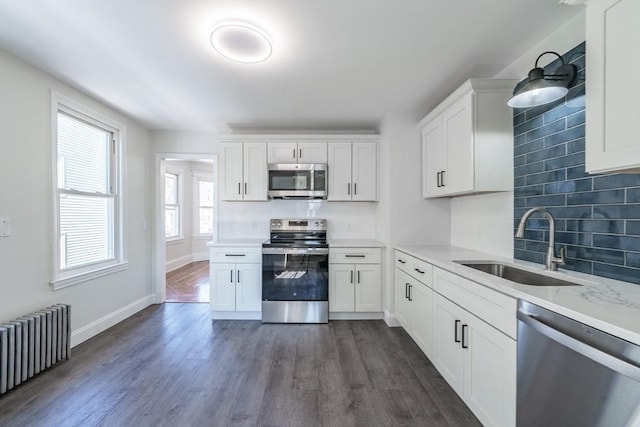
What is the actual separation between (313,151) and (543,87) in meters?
2.29

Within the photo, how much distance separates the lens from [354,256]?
308 cm

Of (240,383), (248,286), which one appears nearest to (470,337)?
(240,383)

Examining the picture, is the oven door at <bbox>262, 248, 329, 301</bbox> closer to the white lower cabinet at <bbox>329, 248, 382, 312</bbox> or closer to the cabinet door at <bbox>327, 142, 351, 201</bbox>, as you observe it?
the white lower cabinet at <bbox>329, 248, 382, 312</bbox>

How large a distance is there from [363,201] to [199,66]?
7.51 feet

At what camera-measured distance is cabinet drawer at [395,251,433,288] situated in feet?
7.02

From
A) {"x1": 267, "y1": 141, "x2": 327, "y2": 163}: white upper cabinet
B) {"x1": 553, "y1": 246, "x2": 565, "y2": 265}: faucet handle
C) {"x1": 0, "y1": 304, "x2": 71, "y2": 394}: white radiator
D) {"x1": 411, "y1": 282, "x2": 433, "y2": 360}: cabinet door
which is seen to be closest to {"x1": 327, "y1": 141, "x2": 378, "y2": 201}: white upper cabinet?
{"x1": 267, "y1": 141, "x2": 327, "y2": 163}: white upper cabinet

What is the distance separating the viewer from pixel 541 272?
62.4 inches

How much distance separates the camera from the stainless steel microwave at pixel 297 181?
3.25 meters

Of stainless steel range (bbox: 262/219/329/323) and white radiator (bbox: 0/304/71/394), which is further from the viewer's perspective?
stainless steel range (bbox: 262/219/329/323)

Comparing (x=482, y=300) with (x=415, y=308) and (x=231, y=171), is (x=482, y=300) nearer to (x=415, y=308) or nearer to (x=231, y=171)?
(x=415, y=308)

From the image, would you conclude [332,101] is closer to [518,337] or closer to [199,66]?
[199,66]

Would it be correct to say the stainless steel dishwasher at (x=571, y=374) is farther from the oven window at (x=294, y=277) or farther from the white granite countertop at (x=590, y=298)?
the oven window at (x=294, y=277)

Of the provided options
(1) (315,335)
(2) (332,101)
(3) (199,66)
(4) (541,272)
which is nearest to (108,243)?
(3) (199,66)

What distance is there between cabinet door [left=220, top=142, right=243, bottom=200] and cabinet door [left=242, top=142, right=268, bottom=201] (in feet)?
0.25
